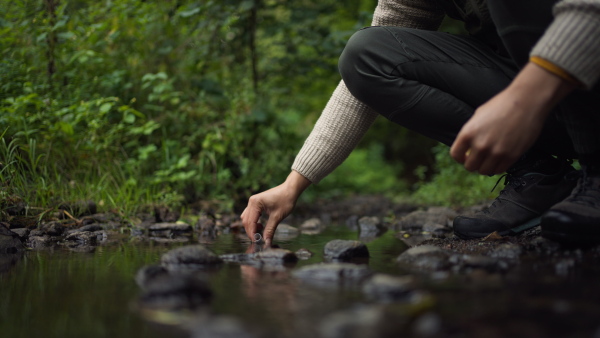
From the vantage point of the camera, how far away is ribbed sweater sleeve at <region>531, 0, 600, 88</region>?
138cm

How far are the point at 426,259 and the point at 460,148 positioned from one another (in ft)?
1.20

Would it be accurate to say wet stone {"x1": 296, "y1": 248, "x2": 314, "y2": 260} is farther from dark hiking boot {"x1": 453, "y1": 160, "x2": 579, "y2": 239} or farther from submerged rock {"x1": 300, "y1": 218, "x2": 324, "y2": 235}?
submerged rock {"x1": 300, "y1": 218, "x2": 324, "y2": 235}

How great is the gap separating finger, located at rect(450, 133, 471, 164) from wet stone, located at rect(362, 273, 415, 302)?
1.40 feet

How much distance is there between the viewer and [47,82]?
3.43 metres

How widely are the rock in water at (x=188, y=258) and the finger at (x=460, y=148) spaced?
0.83 m

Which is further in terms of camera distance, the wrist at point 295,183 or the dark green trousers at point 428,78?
the wrist at point 295,183

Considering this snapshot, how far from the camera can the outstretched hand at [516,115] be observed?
139 centimetres

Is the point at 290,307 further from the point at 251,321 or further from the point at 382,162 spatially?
the point at 382,162

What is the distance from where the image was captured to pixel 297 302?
1206 millimetres

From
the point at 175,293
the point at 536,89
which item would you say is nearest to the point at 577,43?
the point at 536,89

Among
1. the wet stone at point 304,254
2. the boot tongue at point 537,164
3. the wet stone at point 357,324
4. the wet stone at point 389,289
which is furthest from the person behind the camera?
the boot tongue at point 537,164

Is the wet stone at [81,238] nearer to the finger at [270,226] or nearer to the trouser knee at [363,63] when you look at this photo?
the finger at [270,226]

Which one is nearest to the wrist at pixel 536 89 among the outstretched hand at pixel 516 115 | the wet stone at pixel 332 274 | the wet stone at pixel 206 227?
the outstretched hand at pixel 516 115

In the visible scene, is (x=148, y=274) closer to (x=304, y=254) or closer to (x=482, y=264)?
(x=304, y=254)
